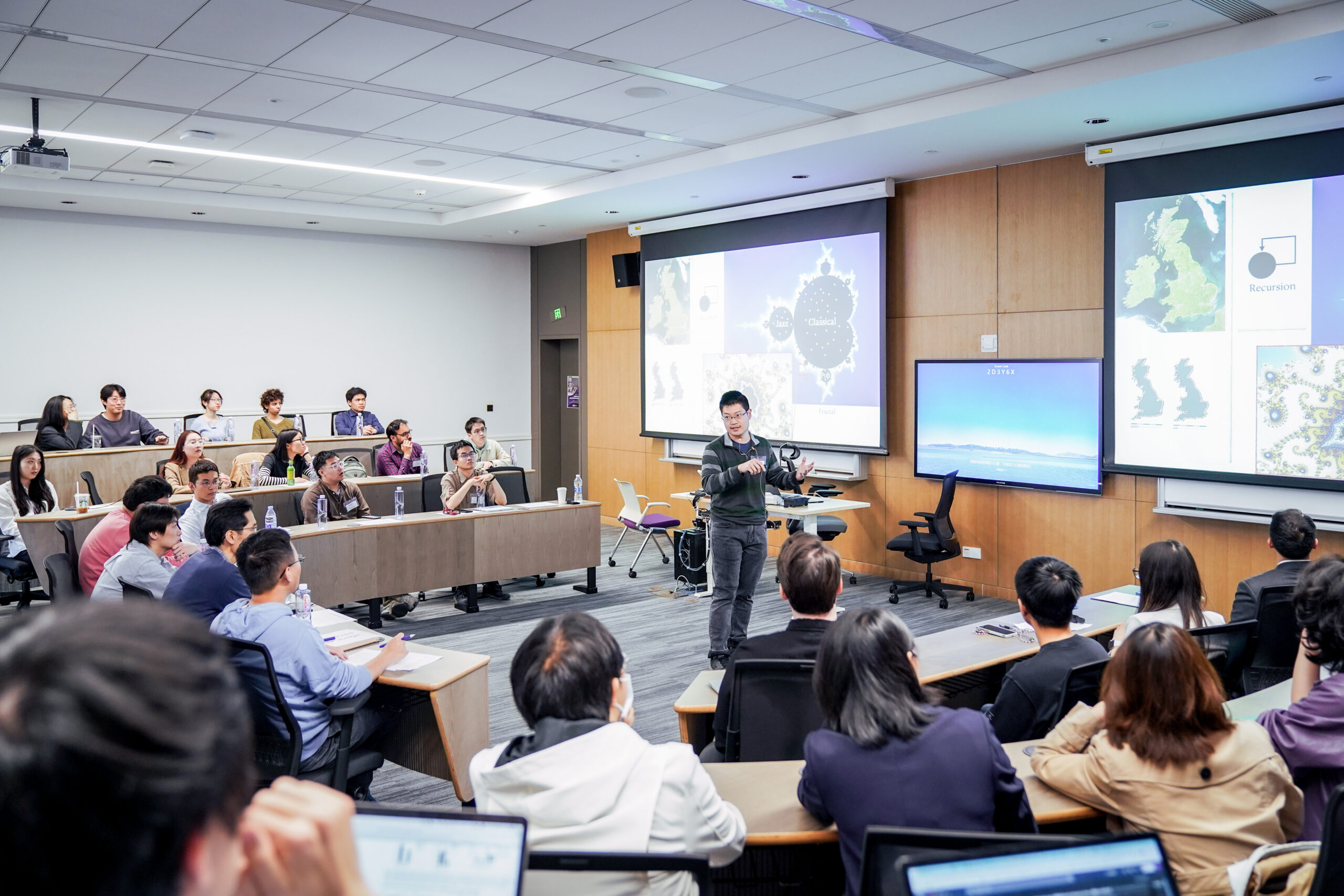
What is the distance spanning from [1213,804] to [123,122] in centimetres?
769

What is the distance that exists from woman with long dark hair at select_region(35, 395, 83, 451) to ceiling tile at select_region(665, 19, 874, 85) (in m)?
6.12

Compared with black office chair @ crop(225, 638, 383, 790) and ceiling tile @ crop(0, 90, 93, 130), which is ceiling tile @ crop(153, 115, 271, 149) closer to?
ceiling tile @ crop(0, 90, 93, 130)

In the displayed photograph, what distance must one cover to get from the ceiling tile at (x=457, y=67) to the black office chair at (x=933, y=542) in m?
4.36

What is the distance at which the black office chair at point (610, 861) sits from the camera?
1541mm

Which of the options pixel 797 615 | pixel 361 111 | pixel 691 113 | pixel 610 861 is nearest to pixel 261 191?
pixel 361 111

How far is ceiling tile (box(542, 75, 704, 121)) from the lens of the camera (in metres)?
6.02

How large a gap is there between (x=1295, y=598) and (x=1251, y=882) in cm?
119

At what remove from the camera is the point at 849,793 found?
2023mm

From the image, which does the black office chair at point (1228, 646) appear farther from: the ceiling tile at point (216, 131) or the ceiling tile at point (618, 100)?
the ceiling tile at point (216, 131)

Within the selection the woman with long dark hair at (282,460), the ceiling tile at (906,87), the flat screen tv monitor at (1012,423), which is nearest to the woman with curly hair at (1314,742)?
the ceiling tile at (906,87)

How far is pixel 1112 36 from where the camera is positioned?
16.8 ft

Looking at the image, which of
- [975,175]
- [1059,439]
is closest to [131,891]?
[1059,439]

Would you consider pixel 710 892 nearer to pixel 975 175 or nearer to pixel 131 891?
pixel 131 891

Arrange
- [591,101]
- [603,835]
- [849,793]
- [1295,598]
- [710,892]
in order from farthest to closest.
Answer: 1. [591,101]
2. [1295,598]
3. [849,793]
4. [603,835]
5. [710,892]
